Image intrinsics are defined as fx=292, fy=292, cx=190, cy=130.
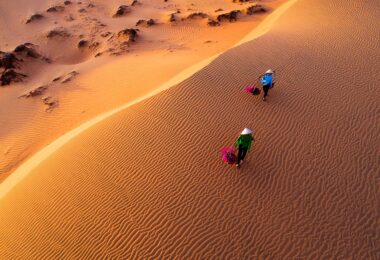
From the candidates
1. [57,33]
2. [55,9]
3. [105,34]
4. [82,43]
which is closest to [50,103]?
[82,43]

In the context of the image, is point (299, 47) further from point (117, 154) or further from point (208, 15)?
point (208, 15)

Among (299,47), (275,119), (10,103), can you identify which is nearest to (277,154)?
(275,119)

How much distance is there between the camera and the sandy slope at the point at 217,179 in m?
5.47

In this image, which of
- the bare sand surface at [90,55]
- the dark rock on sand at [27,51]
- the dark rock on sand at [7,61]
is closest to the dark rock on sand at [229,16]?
the bare sand surface at [90,55]

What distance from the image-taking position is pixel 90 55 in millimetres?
16125

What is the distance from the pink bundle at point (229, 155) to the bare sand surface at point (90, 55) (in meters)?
4.85

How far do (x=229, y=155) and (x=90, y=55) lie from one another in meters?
12.4

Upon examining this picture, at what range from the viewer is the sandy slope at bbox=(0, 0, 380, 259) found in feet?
18.0

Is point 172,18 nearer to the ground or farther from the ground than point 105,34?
farther from the ground

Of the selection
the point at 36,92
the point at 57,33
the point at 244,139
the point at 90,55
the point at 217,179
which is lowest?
the point at 36,92

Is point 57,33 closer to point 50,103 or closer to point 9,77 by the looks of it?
point 9,77

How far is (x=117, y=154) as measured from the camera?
281 inches

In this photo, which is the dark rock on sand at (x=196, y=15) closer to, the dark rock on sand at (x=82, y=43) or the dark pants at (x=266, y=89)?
the dark rock on sand at (x=82, y=43)

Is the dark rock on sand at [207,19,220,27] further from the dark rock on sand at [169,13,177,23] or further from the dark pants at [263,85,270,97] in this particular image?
the dark pants at [263,85,270,97]
